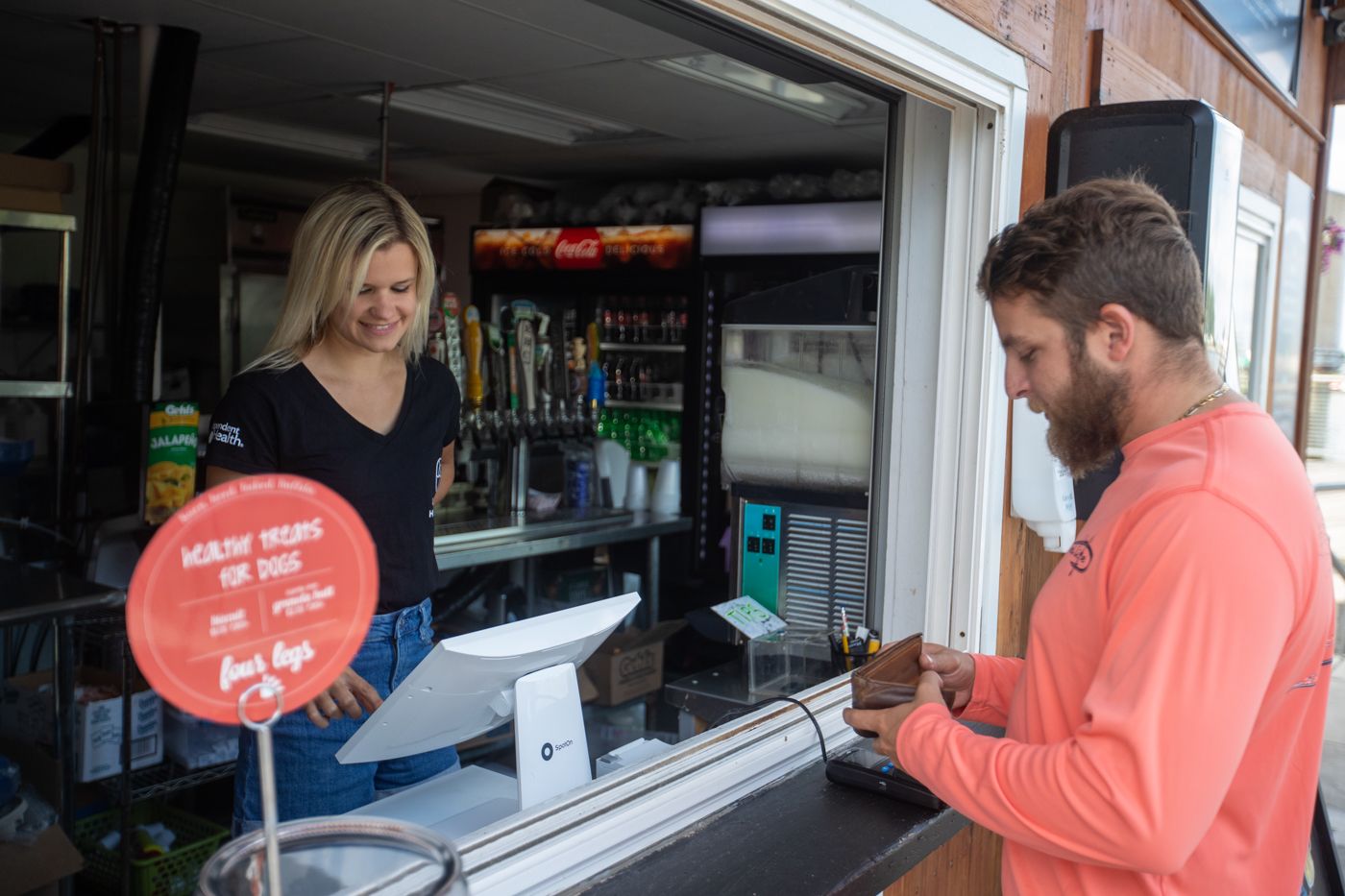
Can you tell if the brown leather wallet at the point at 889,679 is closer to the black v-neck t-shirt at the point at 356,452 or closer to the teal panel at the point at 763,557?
the black v-neck t-shirt at the point at 356,452

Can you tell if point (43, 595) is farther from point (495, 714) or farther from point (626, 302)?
point (626, 302)

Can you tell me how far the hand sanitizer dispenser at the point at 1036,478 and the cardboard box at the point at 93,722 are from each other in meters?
2.33

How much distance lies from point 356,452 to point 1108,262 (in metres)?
1.33

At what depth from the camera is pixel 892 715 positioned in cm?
146

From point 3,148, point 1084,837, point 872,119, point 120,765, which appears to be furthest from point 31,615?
point 3,148

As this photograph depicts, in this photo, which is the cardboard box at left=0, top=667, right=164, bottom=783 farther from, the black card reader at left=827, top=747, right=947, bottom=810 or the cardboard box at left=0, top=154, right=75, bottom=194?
the black card reader at left=827, top=747, right=947, bottom=810

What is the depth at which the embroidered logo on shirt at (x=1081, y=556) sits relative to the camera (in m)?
1.26

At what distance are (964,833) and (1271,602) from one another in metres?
1.66

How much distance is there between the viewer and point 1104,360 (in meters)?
1.30

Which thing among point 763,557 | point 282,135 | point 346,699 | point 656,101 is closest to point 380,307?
point 346,699

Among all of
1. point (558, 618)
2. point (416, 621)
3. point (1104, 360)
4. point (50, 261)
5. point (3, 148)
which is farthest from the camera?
point (50, 261)

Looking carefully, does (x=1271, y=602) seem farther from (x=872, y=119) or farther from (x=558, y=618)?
(x=872, y=119)

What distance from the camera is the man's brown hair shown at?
127 cm

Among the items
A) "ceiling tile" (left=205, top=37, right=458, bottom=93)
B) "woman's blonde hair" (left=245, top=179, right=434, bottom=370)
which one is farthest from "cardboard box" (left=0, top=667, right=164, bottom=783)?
"ceiling tile" (left=205, top=37, right=458, bottom=93)
